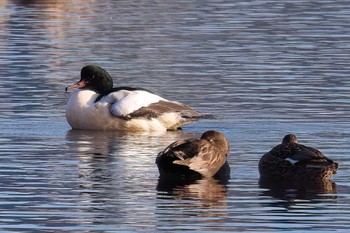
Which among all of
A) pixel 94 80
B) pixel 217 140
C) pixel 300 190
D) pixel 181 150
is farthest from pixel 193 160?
pixel 94 80

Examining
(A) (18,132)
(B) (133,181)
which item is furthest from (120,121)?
(B) (133,181)

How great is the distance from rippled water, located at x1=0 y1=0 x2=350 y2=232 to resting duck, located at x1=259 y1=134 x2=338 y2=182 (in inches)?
7.8

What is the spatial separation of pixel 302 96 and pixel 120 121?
3491 mm

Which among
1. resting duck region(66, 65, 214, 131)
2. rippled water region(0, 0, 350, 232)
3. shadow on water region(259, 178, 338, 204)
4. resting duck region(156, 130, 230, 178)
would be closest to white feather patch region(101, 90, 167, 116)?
resting duck region(66, 65, 214, 131)

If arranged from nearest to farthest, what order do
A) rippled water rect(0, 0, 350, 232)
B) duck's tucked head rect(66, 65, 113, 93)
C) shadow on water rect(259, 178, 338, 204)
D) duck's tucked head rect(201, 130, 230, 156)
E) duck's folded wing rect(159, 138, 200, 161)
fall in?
rippled water rect(0, 0, 350, 232) → shadow on water rect(259, 178, 338, 204) → duck's folded wing rect(159, 138, 200, 161) → duck's tucked head rect(201, 130, 230, 156) → duck's tucked head rect(66, 65, 113, 93)

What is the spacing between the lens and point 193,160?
1505 cm

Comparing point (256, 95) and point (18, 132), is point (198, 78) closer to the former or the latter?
point (256, 95)

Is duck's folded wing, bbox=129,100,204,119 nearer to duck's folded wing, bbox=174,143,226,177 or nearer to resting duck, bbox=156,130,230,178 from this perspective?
resting duck, bbox=156,130,230,178

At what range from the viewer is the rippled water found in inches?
516

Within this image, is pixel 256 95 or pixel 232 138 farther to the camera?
pixel 256 95

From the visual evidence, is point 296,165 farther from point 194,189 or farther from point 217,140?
point 217,140

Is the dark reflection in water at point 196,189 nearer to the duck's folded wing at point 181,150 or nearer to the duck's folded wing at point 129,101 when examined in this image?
the duck's folded wing at point 181,150

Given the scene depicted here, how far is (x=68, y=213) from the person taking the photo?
13.0 m

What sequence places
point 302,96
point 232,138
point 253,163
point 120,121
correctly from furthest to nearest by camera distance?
1. point 302,96
2. point 120,121
3. point 232,138
4. point 253,163
